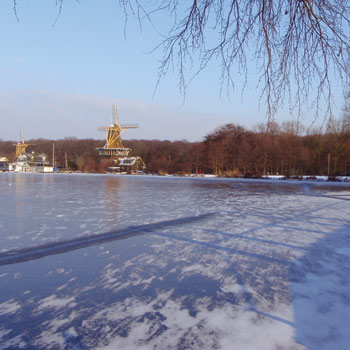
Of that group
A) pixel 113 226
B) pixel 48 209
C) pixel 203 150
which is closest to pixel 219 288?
pixel 113 226

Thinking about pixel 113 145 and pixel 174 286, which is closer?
pixel 174 286

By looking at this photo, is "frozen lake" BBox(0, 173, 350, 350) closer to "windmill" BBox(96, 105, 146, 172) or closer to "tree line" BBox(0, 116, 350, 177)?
"tree line" BBox(0, 116, 350, 177)

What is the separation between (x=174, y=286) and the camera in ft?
11.3

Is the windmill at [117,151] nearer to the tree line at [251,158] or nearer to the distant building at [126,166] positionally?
the distant building at [126,166]

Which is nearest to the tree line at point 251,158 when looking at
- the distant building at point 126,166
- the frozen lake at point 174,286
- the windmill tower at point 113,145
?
the distant building at point 126,166

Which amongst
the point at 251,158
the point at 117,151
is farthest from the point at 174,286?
the point at 117,151

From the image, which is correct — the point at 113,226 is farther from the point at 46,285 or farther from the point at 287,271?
the point at 287,271

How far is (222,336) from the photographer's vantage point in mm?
2445

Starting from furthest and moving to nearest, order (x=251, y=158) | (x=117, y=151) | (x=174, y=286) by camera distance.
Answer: (x=117, y=151) < (x=251, y=158) < (x=174, y=286)

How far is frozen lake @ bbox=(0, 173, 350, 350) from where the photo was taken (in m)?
2.45

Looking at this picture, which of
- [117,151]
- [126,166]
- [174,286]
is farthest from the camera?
[117,151]

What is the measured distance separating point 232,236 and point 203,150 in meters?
37.1

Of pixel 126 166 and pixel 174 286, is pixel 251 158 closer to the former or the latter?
pixel 126 166

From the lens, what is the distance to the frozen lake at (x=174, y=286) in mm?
2449
